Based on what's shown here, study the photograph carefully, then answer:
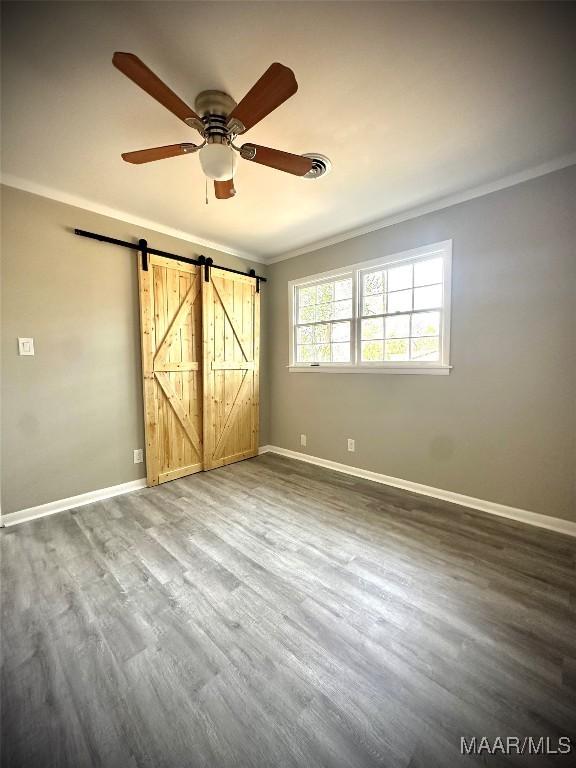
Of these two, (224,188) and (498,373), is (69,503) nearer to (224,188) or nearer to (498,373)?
(224,188)

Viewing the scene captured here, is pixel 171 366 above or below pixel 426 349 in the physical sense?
below

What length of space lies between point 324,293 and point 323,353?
0.76 m

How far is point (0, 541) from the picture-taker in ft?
7.03

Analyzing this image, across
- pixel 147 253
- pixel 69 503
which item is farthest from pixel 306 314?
pixel 69 503

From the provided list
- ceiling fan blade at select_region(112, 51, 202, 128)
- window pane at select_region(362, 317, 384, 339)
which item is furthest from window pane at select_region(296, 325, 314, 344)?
ceiling fan blade at select_region(112, 51, 202, 128)

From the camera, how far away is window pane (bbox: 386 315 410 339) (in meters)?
3.02

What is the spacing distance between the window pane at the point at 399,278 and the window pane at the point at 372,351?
1.96 feet

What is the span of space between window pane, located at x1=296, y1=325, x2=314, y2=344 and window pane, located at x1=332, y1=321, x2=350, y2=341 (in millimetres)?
361

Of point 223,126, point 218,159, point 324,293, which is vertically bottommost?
point 324,293

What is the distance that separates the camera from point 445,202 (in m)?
2.65

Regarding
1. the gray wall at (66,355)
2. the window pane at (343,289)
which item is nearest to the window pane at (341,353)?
the window pane at (343,289)

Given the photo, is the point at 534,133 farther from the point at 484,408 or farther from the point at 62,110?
the point at 62,110

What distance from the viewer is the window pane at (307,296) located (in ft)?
12.6

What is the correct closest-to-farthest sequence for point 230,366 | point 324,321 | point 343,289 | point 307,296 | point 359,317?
point 359,317 < point 343,289 < point 324,321 < point 230,366 < point 307,296
